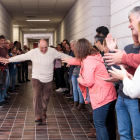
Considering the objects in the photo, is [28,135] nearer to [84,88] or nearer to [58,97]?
[84,88]

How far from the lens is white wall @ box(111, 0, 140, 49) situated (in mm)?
3109

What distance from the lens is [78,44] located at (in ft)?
9.63

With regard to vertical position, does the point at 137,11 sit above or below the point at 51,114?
above

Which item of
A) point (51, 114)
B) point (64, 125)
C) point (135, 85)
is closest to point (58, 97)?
point (51, 114)

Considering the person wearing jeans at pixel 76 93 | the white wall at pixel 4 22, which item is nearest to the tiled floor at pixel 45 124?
the person wearing jeans at pixel 76 93

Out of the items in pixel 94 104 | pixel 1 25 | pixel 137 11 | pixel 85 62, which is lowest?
pixel 94 104

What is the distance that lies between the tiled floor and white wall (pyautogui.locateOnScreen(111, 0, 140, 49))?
1566 millimetres

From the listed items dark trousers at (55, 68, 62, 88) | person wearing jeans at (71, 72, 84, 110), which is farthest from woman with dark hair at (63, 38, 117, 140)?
dark trousers at (55, 68, 62, 88)

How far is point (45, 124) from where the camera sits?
4090 mm

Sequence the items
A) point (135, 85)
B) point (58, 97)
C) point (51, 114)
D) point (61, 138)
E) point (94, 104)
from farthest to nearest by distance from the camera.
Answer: point (58, 97) < point (51, 114) < point (61, 138) < point (94, 104) < point (135, 85)

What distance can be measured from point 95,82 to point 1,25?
7.26 metres

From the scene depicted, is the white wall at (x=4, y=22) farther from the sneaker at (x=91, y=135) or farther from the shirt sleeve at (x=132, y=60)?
the shirt sleeve at (x=132, y=60)

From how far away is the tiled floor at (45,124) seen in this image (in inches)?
138

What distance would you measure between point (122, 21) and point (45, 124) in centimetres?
220
